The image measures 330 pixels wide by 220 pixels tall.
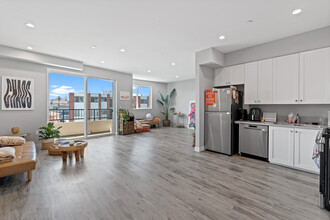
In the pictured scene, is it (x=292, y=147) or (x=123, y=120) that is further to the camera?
(x=123, y=120)

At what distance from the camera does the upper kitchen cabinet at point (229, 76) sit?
3.96 metres

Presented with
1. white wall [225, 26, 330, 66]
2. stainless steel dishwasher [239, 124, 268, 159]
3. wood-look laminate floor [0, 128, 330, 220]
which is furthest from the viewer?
stainless steel dishwasher [239, 124, 268, 159]

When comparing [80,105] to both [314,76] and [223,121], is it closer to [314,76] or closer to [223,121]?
[223,121]

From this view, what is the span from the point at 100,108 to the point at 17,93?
2762mm

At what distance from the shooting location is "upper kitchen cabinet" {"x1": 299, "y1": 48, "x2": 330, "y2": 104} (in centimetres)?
282

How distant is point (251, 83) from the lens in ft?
12.4

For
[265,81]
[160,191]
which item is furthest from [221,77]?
[160,191]

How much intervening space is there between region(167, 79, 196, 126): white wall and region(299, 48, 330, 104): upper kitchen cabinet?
541 centimetres

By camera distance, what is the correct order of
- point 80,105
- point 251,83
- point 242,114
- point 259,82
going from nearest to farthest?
point 259,82, point 251,83, point 242,114, point 80,105

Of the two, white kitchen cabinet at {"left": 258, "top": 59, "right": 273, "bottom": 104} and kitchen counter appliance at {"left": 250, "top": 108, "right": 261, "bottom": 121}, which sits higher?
white kitchen cabinet at {"left": 258, "top": 59, "right": 273, "bottom": 104}

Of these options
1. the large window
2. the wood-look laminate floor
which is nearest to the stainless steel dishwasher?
the wood-look laminate floor

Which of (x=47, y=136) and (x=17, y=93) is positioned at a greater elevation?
(x=17, y=93)

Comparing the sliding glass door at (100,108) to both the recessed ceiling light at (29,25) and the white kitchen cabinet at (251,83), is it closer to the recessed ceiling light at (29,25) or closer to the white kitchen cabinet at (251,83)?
the recessed ceiling light at (29,25)

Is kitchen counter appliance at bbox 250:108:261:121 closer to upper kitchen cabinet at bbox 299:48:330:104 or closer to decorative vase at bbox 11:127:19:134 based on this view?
upper kitchen cabinet at bbox 299:48:330:104
